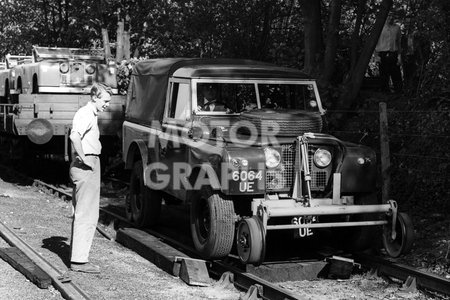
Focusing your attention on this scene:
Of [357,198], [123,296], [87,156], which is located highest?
[87,156]

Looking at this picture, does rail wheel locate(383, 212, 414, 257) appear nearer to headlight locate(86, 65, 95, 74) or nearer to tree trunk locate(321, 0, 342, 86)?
tree trunk locate(321, 0, 342, 86)

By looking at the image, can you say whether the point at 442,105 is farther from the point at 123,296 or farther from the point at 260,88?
the point at 123,296

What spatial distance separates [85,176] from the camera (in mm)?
7836

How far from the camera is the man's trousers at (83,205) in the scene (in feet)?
25.7

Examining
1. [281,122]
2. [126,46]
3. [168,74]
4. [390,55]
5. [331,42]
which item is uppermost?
[126,46]

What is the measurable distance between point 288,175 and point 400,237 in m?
1.42

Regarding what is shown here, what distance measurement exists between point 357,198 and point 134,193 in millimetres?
3744

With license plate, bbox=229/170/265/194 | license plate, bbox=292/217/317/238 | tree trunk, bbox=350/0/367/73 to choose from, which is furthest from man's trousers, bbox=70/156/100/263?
tree trunk, bbox=350/0/367/73

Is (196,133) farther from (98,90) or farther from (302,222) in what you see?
(302,222)

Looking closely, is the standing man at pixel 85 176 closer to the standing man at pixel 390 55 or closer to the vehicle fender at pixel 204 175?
the vehicle fender at pixel 204 175

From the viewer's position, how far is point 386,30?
48.5ft

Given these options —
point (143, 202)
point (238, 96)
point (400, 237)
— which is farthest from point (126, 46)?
point (400, 237)

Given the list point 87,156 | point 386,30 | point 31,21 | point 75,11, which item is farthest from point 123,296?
point 31,21

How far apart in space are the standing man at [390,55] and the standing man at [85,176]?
7839mm
